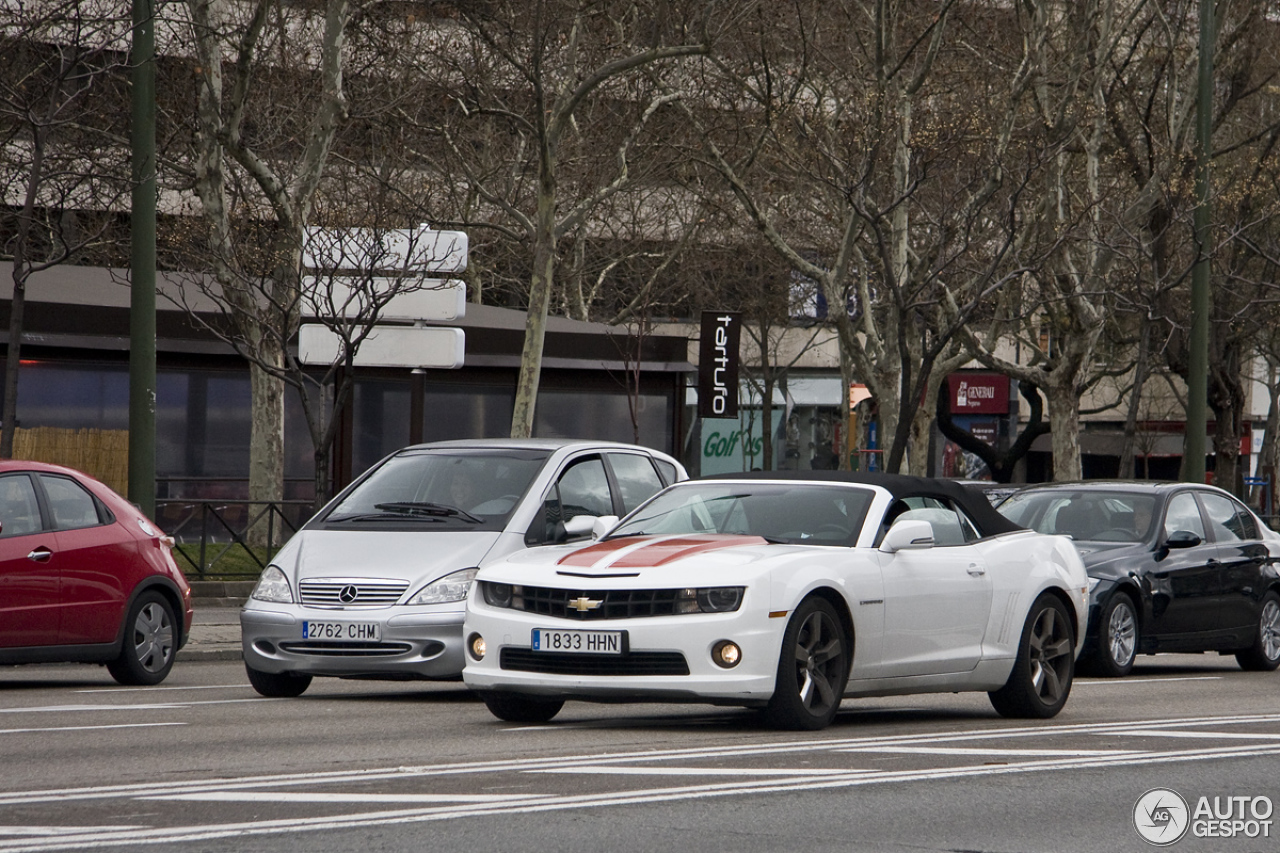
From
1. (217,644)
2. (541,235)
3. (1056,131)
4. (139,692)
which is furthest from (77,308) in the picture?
(139,692)

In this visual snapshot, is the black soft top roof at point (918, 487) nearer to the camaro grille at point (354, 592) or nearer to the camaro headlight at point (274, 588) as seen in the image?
the camaro grille at point (354, 592)

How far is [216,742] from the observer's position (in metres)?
9.38

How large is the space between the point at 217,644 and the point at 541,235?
9632 millimetres

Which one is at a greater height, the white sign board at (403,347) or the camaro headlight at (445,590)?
the white sign board at (403,347)

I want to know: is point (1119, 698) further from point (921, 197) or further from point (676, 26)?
point (921, 197)

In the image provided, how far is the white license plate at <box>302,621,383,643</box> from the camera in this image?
11.8 metres

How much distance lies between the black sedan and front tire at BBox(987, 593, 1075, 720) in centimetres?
385

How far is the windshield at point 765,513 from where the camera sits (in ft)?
34.4

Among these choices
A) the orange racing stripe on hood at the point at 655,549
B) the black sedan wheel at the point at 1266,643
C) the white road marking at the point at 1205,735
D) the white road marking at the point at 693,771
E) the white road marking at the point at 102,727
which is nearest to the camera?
the white road marking at the point at 693,771

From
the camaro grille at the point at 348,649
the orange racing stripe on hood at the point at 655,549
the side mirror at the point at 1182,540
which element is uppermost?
the orange racing stripe on hood at the point at 655,549

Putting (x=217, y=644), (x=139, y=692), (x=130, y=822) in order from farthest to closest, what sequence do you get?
(x=217, y=644)
(x=139, y=692)
(x=130, y=822)

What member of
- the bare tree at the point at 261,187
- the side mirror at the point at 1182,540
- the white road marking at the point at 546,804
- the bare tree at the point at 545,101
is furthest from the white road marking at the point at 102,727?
the bare tree at the point at 545,101

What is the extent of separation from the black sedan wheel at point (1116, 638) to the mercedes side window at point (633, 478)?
382 centimetres

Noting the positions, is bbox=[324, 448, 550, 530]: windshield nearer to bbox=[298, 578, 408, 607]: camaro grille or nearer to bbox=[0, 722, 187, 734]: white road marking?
bbox=[298, 578, 408, 607]: camaro grille
